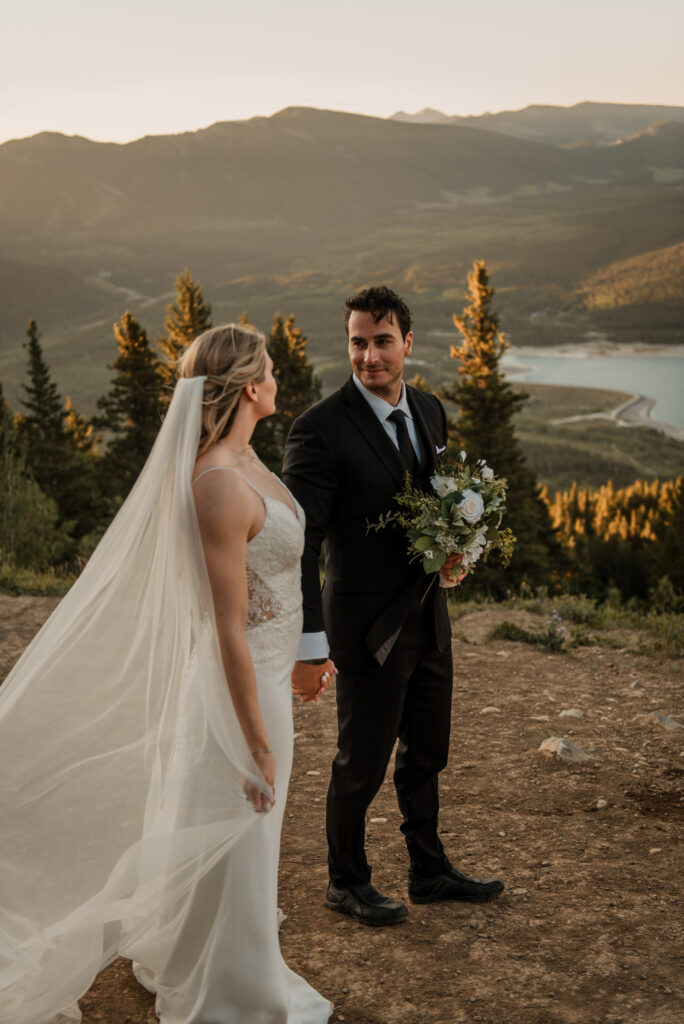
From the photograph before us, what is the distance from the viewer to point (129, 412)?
56.4 m

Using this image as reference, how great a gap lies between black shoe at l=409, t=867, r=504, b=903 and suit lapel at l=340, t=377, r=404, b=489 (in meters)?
1.82

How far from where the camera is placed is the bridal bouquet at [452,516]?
145 inches

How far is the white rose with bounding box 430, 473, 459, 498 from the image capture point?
149 inches

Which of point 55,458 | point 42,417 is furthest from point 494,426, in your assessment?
point 42,417

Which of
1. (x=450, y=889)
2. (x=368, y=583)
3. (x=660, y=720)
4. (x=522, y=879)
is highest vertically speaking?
(x=368, y=583)

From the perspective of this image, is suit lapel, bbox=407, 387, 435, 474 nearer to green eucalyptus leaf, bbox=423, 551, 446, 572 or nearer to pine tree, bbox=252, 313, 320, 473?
green eucalyptus leaf, bbox=423, 551, 446, 572

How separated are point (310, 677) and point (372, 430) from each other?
1054mm

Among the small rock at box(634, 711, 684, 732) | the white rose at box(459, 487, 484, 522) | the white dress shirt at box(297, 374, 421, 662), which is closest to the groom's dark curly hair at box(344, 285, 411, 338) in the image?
the white dress shirt at box(297, 374, 421, 662)

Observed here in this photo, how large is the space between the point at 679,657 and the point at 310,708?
354 centimetres

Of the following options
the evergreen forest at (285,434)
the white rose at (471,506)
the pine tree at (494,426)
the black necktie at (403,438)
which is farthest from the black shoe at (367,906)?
the pine tree at (494,426)

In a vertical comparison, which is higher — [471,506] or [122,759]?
[471,506]

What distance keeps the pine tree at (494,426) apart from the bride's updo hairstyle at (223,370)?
4379 cm

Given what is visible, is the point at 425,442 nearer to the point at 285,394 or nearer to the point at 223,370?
the point at 223,370

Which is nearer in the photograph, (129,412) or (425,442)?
(425,442)
